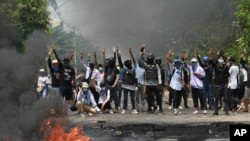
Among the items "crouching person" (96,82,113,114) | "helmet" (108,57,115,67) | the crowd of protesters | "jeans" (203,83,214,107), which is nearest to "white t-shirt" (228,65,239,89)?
the crowd of protesters

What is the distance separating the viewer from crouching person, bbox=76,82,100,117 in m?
12.5

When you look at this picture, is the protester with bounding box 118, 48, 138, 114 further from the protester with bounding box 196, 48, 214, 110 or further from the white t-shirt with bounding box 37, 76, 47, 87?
the white t-shirt with bounding box 37, 76, 47, 87

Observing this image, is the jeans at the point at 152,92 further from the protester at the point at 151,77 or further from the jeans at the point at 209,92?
the jeans at the point at 209,92

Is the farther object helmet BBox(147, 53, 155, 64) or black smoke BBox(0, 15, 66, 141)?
helmet BBox(147, 53, 155, 64)

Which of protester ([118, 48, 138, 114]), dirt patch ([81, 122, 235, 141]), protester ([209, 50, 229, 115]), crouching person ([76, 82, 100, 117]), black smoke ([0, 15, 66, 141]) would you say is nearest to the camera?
black smoke ([0, 15, 66, 141])

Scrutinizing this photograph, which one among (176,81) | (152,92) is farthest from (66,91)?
(176,81)

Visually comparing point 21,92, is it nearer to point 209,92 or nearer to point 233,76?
point 233,76

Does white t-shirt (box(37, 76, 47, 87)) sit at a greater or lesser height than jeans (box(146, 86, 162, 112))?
greater

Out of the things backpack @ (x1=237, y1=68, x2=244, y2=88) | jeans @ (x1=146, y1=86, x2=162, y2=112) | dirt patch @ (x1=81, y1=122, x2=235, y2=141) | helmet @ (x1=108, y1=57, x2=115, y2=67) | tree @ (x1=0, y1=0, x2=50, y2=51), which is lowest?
dirt patch @ (x1=81, y1=122, x2=235, y2=141)

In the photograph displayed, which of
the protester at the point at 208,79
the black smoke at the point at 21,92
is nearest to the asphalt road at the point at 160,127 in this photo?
the protester at the point at 208,79

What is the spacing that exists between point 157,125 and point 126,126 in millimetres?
675

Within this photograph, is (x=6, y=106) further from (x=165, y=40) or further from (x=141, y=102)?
(x=165, y=40)

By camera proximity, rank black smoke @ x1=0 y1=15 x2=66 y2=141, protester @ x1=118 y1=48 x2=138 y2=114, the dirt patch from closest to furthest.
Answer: black smoke @ x1=0 y1=15 x2=66 y2=141 < the dirt patch < protester @ x1=118 y1=48 x2=138 y2=114

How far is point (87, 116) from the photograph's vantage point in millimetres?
12430
